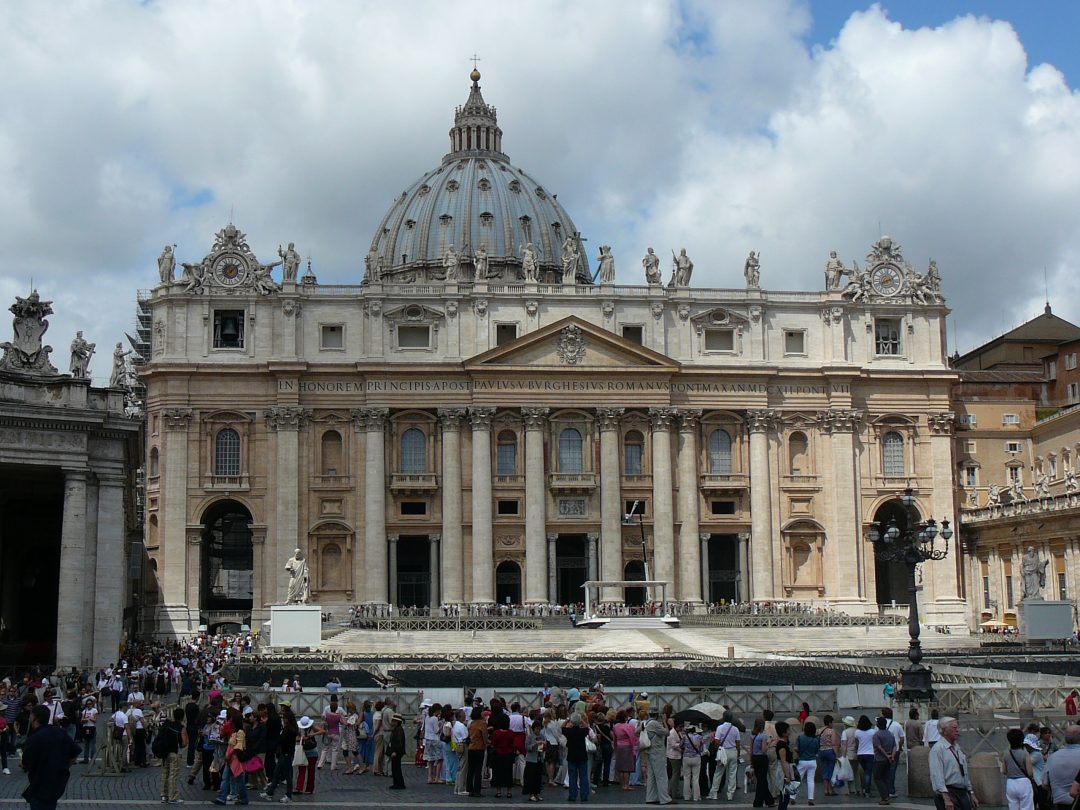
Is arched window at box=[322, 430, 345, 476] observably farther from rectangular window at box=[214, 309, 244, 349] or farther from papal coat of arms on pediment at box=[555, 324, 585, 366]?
papal coat of arms on pediment at box=[555, 324, 585, 366]

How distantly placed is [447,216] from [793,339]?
158 ft

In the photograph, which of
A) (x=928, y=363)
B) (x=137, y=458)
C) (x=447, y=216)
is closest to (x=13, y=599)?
(x=137, y=458)

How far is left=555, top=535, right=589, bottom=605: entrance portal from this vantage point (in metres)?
85.9

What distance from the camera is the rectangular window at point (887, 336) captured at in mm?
90188

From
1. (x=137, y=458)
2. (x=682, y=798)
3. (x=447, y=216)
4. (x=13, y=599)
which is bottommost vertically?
(x=682, y=798)

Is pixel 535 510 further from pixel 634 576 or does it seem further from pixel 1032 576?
pixel 1032 576

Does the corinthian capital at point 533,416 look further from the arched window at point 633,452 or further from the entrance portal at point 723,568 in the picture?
the entrance portal at point 723,568

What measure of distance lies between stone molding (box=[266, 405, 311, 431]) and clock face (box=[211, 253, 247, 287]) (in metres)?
7.77

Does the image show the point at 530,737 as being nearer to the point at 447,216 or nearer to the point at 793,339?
the point at 793,339

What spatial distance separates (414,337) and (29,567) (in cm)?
3866

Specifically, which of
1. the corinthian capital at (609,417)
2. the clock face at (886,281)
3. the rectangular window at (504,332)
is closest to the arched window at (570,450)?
the corinthian capital at (609,417)

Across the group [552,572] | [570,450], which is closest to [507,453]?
[570,450]

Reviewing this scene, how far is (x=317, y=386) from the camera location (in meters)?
84.0

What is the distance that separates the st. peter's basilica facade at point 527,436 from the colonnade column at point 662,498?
173mm
